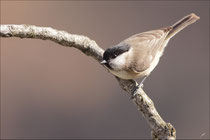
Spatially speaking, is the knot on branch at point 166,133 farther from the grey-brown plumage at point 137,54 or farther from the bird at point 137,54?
the grey-brown plumage at point 137,54

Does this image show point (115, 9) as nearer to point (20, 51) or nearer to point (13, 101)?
point (20, 51)

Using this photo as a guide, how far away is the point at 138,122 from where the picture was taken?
612cm

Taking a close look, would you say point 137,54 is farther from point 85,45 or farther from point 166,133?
point 166,133

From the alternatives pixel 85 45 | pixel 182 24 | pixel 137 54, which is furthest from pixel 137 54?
pixel 85 45

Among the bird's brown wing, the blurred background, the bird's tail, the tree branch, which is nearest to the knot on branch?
the tree branch

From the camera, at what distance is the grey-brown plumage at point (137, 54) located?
3.29 m

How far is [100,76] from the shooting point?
22.2 ft

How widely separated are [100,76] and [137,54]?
10.1 ft

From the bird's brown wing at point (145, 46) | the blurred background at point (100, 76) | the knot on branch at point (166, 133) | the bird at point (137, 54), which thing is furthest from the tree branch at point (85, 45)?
the blurred background at point (100, 76)

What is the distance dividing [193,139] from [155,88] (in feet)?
3.84

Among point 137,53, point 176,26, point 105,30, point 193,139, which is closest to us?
point 137,53

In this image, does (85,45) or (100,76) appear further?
(100,76)

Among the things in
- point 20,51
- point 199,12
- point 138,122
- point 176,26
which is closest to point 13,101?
point 20,51

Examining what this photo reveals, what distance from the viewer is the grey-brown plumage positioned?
329 cm
